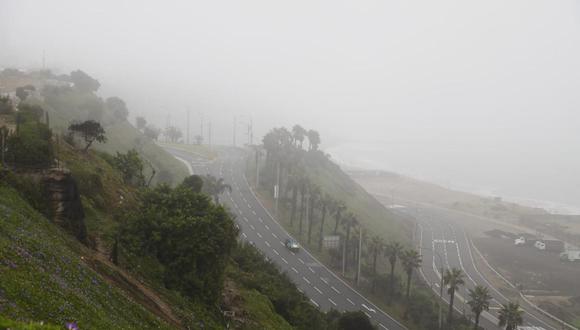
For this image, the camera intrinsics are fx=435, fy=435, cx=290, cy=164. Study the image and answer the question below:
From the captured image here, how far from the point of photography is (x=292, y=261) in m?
68.6

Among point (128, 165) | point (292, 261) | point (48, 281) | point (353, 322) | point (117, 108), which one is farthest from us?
point (117, 108)

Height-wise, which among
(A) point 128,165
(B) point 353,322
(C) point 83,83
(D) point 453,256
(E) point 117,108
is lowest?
(D) point 453,256

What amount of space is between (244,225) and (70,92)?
49818 millimetres

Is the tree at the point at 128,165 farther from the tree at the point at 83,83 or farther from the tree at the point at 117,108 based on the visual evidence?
the tree at the point at 83,83

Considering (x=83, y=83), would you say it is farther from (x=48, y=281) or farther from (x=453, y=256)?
(x=48, y=281)

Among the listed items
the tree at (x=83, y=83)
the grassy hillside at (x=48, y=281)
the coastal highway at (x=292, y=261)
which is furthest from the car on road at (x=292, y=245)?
the tree at (x=83, y=83)

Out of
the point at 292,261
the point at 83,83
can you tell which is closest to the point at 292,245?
the point at 292,261

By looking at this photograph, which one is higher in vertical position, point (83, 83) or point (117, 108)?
point (83, 83)

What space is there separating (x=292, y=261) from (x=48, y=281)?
2168 inches

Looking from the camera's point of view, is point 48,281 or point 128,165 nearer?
point 48,281

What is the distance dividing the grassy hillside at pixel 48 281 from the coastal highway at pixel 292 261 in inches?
1583

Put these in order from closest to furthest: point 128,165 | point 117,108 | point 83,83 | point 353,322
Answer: point 353,322
point 128,165
point 117,108
point 83,83

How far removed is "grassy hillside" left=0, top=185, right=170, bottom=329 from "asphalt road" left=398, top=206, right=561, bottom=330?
4943 cm

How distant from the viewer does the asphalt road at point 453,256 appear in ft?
219
